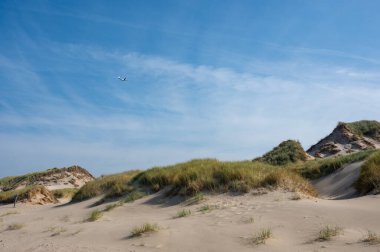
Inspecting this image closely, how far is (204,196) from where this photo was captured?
1132 centimetres

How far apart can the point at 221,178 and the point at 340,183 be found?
4.09 metres

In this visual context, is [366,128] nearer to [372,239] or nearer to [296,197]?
[296,197]

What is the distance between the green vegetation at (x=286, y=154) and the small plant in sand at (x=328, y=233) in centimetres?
1586

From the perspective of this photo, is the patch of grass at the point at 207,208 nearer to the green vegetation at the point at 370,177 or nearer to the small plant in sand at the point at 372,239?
the green vegetation at the point at 370,177

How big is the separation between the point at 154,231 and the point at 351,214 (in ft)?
11.5

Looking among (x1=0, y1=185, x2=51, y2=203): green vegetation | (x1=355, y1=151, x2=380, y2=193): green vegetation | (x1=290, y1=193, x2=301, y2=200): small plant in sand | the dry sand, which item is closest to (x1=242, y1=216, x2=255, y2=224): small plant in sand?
the dry sand

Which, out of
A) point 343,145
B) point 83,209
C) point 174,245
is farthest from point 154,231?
point 343,145

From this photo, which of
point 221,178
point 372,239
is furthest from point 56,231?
point 372,239

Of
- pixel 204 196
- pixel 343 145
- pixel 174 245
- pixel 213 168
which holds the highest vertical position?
pixel 343 145

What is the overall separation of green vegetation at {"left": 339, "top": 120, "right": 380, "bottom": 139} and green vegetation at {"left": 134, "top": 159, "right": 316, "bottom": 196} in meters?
14.5

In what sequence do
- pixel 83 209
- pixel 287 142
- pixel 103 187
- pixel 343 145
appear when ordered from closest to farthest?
pixel 83 209 < pixel 103 187 < pixel 343 145 < pixel 287 142

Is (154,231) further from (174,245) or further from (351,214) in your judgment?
(351,214)

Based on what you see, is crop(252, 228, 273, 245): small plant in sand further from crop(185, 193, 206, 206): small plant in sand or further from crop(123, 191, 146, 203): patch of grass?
crop(123, 191, 146, 203): patch of grass

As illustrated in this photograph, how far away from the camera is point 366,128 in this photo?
85.3 feet
